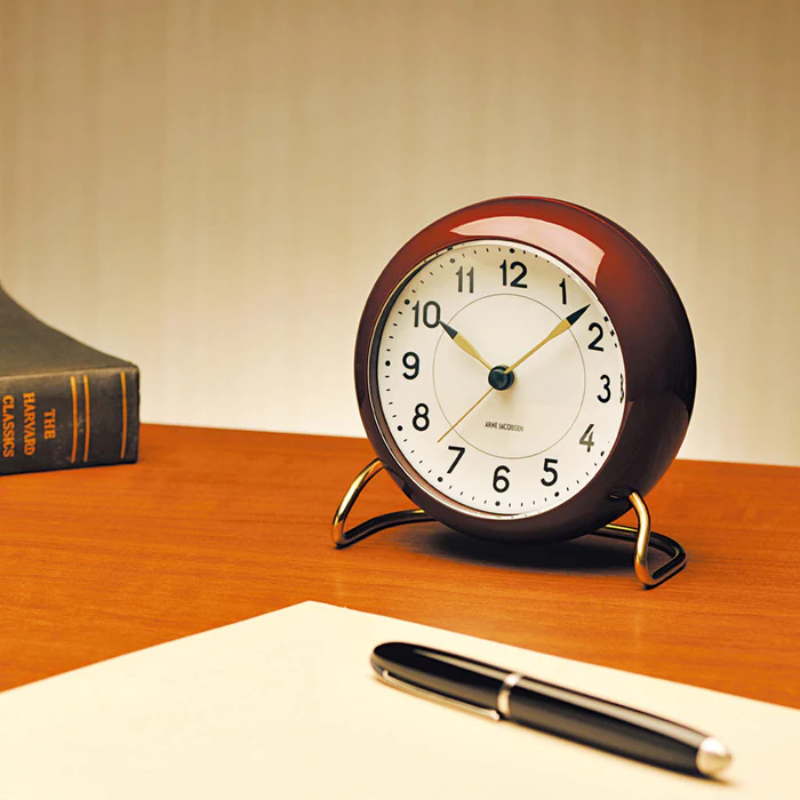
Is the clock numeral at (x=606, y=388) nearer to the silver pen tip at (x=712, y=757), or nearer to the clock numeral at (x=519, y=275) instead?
the clock numeral at (x=519, y=275)

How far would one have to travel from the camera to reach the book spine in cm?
101

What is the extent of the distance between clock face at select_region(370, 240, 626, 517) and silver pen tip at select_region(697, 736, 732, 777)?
0.31 m

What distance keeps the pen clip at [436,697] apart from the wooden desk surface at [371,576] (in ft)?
0.32

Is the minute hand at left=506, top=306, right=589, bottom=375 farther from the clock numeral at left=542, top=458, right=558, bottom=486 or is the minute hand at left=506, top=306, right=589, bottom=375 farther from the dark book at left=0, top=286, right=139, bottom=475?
the dark book at left=0, top=286, right=139, bottom=475

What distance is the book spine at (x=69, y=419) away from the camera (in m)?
1.01

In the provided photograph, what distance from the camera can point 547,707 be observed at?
17.0 inches

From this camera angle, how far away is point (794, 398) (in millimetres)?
2496

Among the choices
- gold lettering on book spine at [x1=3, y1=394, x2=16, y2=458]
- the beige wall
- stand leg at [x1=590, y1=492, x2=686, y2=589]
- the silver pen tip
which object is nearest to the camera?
the silver pen tip

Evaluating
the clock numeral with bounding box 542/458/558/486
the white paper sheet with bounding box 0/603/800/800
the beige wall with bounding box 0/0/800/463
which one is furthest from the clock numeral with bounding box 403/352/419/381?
the beige wall with bounding box 0/0/800/463

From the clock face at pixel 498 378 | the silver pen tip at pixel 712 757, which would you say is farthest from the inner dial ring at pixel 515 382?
the silver pen tip at pixel 712 757

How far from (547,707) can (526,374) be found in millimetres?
327

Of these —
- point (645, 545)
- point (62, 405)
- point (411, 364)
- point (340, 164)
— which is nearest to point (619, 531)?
point (645, 545)

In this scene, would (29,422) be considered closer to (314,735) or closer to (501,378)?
(501,378)

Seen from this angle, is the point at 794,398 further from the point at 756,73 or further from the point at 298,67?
the point at 298,67
